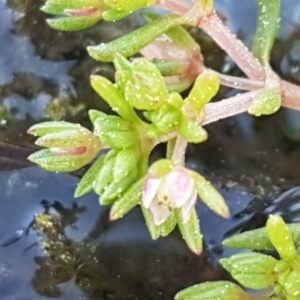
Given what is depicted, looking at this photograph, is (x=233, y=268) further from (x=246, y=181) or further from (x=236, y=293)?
(x=246, y=181)

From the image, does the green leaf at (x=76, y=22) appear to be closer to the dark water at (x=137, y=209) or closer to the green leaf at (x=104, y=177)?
the dark water at (x=137, y=209)

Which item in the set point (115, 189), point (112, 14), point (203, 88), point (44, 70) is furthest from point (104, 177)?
point (44, 70)

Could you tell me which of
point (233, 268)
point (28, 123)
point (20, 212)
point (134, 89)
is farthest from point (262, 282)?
point (28, 123)

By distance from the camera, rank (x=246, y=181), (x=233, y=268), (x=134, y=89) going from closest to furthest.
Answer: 1. (x=134, y=89)
2. (x=233, y=268)
3. (x=246, y=181)

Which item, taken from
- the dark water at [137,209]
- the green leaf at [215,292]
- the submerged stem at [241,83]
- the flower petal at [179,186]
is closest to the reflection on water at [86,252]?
the dark water at [137,209]

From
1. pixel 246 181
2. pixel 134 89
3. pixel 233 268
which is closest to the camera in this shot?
pixel 134 89

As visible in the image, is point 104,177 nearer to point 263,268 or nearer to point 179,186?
point 179,186

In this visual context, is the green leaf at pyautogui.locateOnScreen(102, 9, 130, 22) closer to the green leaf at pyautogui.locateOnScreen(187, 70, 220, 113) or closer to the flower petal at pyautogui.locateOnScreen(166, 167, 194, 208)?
the green leaf at pyautogui.locateOnScreen(187, 70, 220, 113)
